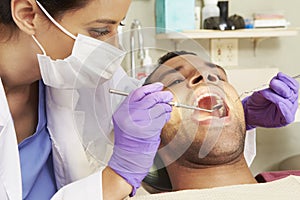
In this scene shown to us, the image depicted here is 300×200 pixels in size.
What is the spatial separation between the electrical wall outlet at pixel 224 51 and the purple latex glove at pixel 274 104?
86 centimetres

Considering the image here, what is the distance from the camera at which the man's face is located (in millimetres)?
1438

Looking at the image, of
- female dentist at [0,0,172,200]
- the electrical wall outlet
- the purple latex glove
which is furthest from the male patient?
the electrical wall outlet

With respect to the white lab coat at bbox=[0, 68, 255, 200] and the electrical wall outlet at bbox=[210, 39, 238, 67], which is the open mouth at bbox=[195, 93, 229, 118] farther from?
the electrical wall outlet at bbox=[210, 39, 238, 67]

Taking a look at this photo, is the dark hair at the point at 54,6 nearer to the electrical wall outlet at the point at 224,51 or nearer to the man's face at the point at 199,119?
the man's face at the point at 199,119

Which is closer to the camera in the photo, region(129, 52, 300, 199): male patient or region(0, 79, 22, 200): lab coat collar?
region(0, 79, 22, 200): lab coat collar

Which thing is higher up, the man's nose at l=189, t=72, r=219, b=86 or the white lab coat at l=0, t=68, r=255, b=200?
the man's nose at l=189, t=72, r=219, b=86

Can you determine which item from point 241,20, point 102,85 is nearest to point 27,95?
point 102,85

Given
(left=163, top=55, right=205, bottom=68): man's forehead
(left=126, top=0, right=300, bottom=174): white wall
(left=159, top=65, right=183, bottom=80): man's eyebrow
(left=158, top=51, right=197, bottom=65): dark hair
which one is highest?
(left=158, top=51, right=197, bottom=65): dark hair

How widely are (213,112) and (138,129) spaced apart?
1.31 ft

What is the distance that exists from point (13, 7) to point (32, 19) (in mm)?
56

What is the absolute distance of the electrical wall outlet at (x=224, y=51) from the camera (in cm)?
254

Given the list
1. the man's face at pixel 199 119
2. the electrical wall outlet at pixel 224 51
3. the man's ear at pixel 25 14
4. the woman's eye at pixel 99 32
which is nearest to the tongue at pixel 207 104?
the man's face at pixel 199 119

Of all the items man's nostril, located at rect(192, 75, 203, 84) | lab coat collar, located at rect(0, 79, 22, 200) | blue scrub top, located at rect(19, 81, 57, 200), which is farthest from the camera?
man's nostril, located at rect(192, 75, 203, 84)

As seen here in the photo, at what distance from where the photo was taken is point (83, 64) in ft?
4.25
